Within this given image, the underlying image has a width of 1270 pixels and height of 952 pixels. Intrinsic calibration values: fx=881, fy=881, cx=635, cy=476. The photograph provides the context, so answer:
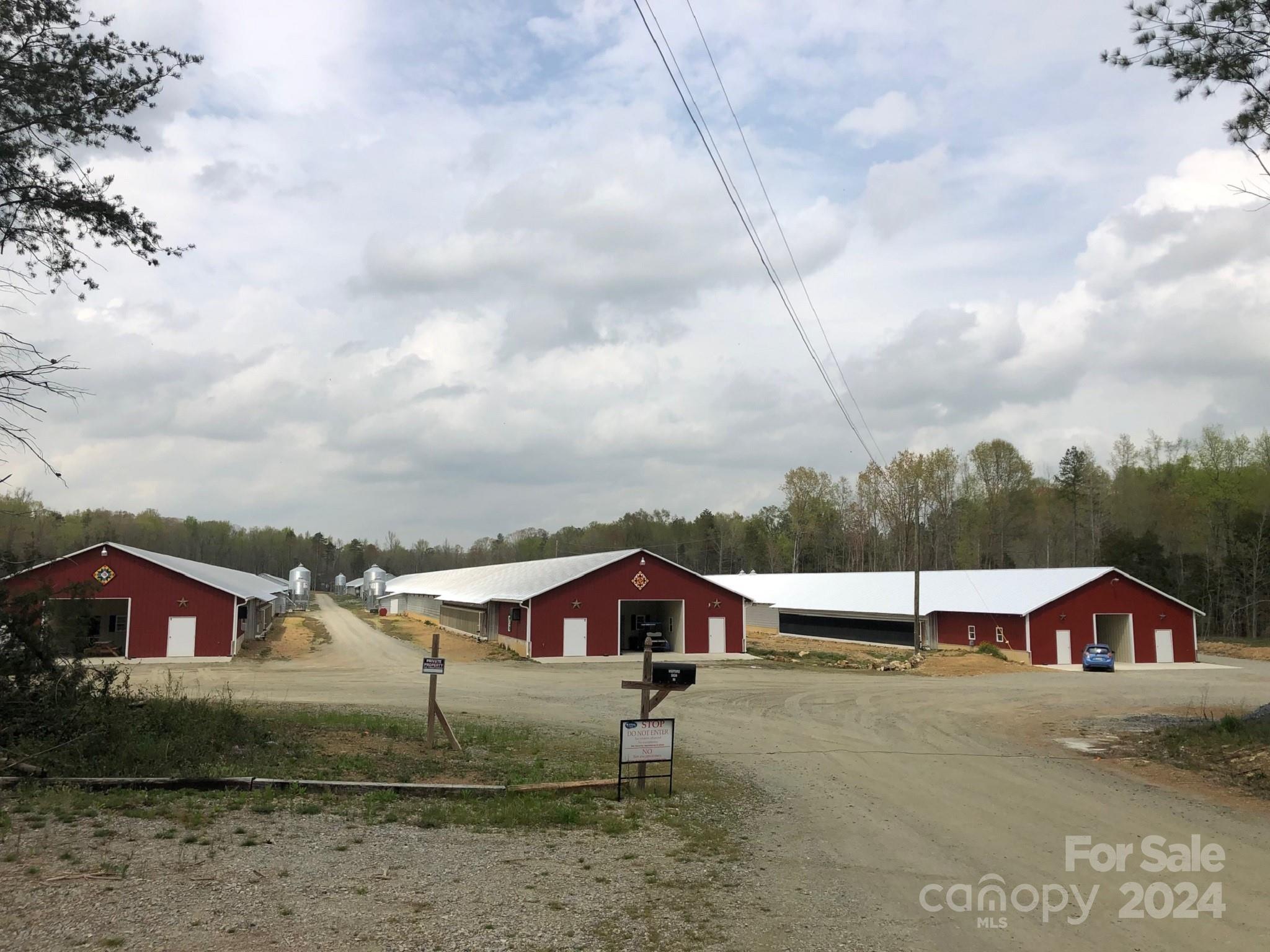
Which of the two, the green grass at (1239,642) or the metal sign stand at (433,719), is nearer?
the metal sign stand at (433,719)

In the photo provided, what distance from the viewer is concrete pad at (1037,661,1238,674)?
40781 millimetres

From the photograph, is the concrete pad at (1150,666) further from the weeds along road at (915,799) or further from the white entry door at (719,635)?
the white entry door at (719,635)

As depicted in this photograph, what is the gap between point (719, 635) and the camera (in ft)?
138

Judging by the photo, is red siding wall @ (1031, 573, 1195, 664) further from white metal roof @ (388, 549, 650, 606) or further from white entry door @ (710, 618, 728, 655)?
white metal roof @ (388, 549, 650, 606)

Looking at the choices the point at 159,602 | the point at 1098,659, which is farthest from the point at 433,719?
the point at 1098,659

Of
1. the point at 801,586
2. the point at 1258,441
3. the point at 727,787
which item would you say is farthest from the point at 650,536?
the point at 727,787

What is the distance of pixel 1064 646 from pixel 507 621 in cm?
2731

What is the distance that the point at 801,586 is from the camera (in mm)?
64125

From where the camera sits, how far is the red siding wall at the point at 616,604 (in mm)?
39219

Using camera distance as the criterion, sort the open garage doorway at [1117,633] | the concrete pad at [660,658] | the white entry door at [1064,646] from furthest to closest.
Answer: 1. the open garage doorway at [1117,633]
2. the white entry door at [1064,646]
3. the concrete pad at [660,658]

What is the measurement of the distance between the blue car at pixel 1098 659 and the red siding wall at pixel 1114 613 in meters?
2.04

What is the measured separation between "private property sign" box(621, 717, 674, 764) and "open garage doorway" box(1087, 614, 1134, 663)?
38.2 meters

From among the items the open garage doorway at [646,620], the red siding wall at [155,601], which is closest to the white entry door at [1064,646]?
the open garage doorway at [646,620]

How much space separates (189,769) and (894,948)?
8872 mm
